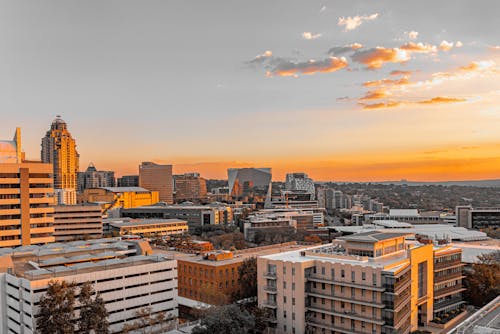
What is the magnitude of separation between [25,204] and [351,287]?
1866 inches

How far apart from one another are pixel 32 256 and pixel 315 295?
Result: 32.4 m

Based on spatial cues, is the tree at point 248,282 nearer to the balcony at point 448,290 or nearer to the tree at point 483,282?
the balcony at point 448,290

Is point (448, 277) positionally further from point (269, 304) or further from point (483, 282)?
point (269, 304)

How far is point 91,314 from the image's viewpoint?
41.0 m

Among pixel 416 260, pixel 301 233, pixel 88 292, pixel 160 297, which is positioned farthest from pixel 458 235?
pixel 88 292

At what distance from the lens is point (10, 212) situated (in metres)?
66.1

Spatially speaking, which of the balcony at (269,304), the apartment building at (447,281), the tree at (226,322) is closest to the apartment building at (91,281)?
the tree at (226,322)

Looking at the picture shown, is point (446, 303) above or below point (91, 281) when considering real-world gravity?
below

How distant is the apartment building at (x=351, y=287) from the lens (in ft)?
140

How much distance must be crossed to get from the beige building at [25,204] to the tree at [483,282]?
57154 millimetres

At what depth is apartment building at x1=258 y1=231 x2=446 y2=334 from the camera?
42.6 meters

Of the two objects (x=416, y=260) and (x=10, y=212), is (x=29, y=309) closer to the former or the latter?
(x=10, y=212)

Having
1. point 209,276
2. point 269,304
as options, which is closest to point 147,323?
point 269,304

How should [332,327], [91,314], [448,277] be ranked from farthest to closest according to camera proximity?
1. [448,277]
2. [332,327]
3. [91,314]
